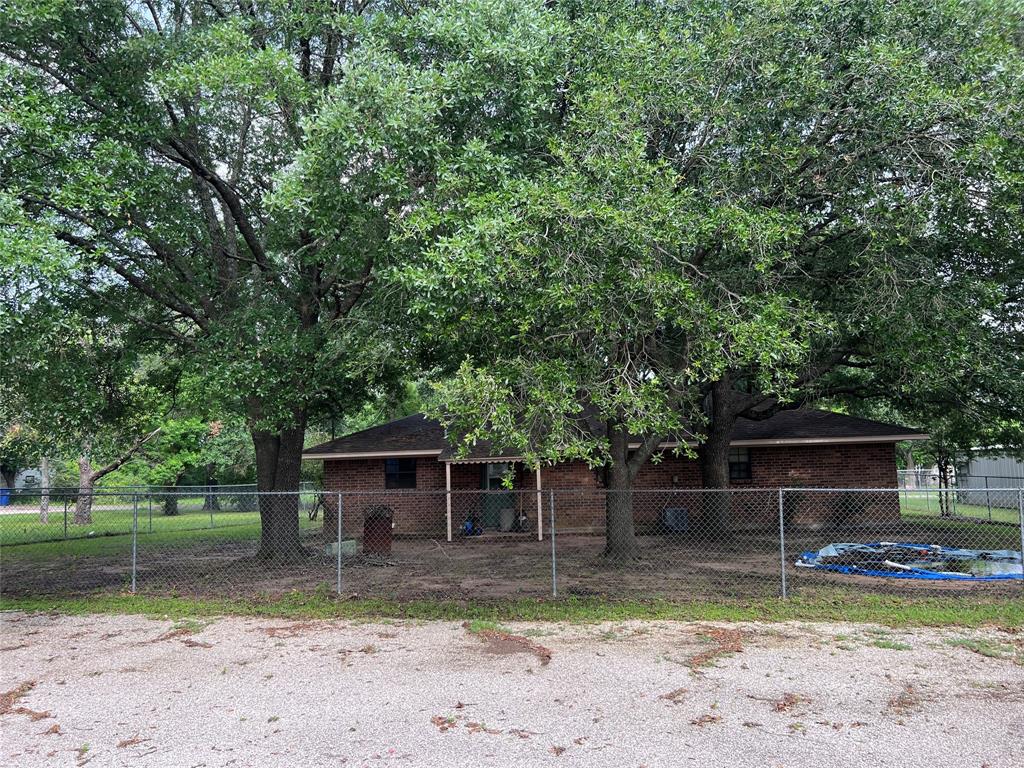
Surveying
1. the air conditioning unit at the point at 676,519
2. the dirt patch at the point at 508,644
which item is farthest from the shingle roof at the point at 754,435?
the dirt patch at the point at 508,644

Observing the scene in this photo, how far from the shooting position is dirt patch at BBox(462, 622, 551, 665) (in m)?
7.11

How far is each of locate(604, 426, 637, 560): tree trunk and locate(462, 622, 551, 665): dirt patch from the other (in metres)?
4.88

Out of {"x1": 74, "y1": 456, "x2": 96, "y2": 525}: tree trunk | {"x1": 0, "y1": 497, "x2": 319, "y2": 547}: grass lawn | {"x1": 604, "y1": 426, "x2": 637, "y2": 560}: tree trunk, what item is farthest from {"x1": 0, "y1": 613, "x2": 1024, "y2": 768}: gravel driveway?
{"x1": 74, "y1": 456, "x2": 96, "y2": 525}: tree trunk

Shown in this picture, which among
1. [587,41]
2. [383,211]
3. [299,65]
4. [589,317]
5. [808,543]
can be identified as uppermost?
[299,65]

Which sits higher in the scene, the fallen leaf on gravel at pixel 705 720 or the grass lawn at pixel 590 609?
the fallen leaf on gravel at pixel 705 720

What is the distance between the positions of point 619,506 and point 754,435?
748 centimetres

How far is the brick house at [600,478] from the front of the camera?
60.1ft

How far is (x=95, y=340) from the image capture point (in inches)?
496

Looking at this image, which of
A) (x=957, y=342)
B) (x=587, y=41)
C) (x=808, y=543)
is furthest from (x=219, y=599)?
(x=808, y=543)

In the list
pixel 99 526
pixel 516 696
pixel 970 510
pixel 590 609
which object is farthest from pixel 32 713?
pixel 970 510

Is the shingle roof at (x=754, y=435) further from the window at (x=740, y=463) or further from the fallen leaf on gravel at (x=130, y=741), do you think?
the fallen leaf on gravel at (x=130, y=741)

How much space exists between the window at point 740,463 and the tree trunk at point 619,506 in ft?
24.2

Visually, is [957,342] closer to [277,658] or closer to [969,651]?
[969,651]

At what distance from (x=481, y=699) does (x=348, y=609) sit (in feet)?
13.3
